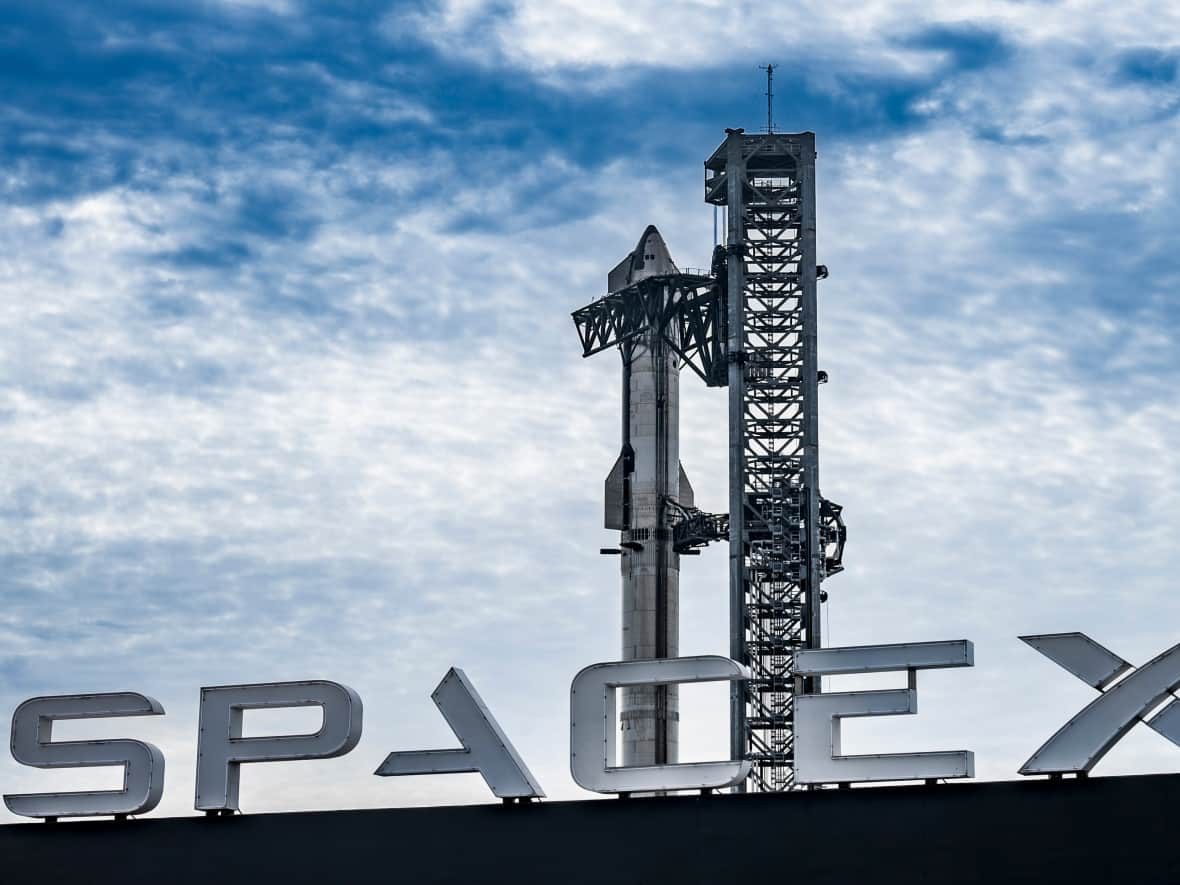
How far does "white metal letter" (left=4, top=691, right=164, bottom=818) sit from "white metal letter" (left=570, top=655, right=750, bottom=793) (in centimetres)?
856

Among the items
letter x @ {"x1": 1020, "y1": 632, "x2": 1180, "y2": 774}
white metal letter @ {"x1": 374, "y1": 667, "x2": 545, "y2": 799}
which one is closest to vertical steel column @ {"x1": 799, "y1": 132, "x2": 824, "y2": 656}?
white metal letter @ {"x1": 374, "y1": 667, "x2": 545, "y2": 799}

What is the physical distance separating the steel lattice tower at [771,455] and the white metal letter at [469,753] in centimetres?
4694

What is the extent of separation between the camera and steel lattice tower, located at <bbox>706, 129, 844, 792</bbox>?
83938 mm

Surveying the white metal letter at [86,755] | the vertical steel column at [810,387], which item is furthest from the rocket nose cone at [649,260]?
the white metal letter at [86,755]

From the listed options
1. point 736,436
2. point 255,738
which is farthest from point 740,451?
point 255,738

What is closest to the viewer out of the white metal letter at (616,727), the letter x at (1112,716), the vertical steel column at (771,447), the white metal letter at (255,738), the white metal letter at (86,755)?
the letter x at (1112,716)

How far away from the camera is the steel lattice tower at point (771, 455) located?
83.9 metres

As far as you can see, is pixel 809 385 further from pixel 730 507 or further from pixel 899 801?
pixel 899 801

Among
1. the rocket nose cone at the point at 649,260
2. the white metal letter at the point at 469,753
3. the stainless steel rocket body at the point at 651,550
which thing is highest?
the rocket nose cone at the point at 649,260

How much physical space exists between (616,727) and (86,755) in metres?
10.8

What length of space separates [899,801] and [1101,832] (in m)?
3.30

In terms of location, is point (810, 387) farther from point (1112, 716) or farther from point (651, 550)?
point (1112, 716)

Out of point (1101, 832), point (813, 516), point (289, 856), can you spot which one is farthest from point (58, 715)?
point (813, 516)

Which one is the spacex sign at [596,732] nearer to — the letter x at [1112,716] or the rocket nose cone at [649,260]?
the letter x at [1112,716]
